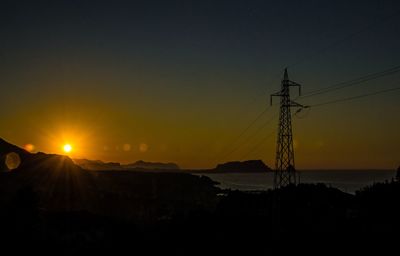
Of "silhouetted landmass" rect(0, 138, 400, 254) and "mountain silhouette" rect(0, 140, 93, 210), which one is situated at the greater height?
"mountain silhouette" rect(0, 140, 93, 210)

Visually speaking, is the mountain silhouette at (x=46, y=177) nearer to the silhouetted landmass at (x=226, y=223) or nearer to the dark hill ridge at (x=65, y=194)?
the dark hill ridge at (x=65, y=194)

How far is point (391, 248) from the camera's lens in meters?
30.8

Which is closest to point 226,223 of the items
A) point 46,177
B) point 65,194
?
point 65,194

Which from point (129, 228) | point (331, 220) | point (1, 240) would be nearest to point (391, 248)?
point (331, 220)

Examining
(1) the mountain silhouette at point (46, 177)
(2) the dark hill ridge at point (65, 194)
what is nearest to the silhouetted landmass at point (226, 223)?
(2) the dark hill ridge at point (65, 194)

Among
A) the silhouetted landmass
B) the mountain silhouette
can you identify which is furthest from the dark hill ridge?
the silhouetted landmass

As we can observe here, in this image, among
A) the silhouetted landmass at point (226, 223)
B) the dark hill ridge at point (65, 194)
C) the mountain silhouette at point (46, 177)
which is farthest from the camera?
the mountain silhouette at point (46, 177)

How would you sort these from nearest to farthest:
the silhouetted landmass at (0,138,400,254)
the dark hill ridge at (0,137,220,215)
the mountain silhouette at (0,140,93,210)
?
the silhouetted landmass at (0,138,400,254), the dark hill ridge at (0,137,220,215), the mountain silhouette at (0,140,93,210)

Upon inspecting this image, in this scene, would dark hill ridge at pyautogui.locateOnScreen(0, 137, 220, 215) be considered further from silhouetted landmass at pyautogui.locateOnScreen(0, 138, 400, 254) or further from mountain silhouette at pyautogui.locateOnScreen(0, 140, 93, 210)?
silhouetted landmass at pyautogui.locateOnScreen(0, 138, 400, 254)

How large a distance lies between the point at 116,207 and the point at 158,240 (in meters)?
46.4

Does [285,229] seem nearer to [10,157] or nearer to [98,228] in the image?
[98,228]

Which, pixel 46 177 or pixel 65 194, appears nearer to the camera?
pixel 65 194

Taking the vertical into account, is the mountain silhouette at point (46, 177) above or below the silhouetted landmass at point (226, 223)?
above

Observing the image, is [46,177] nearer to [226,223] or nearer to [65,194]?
[65,194]
